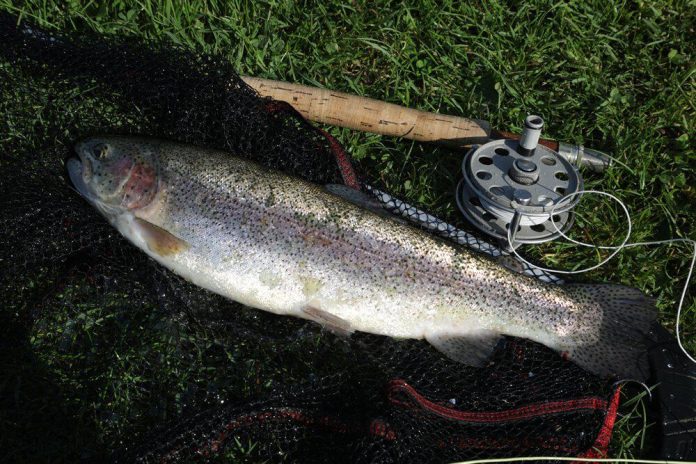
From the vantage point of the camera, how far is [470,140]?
3746 millimetres

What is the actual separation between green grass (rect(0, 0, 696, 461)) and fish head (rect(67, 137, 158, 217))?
3.84 feet

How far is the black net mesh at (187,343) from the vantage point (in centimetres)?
294

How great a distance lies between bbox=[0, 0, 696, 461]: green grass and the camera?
3.98m

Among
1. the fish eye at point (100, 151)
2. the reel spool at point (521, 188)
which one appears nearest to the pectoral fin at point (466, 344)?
the reel spool at point (521, 188)

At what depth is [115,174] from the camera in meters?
3.16

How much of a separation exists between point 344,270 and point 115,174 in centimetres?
121

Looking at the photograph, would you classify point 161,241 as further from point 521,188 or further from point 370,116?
point 521,188

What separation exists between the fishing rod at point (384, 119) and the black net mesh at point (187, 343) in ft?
0.88

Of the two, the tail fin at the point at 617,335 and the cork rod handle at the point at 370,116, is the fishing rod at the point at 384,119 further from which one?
the tail fin at the point at 617,335

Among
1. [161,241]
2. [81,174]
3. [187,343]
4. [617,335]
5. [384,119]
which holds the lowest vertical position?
[187,343]

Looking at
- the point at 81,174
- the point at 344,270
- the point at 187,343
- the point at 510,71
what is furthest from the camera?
the point at 510,71

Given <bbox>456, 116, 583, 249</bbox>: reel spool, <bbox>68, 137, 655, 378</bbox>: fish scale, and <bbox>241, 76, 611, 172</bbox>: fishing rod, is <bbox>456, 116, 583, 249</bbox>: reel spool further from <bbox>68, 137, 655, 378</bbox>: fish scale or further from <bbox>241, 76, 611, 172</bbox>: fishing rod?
<bbox>68, 137, 655, 378</bbox>: fish scale

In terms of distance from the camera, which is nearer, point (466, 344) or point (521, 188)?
point (466, 344)

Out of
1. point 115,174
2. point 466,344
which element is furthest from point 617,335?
point 115,174
